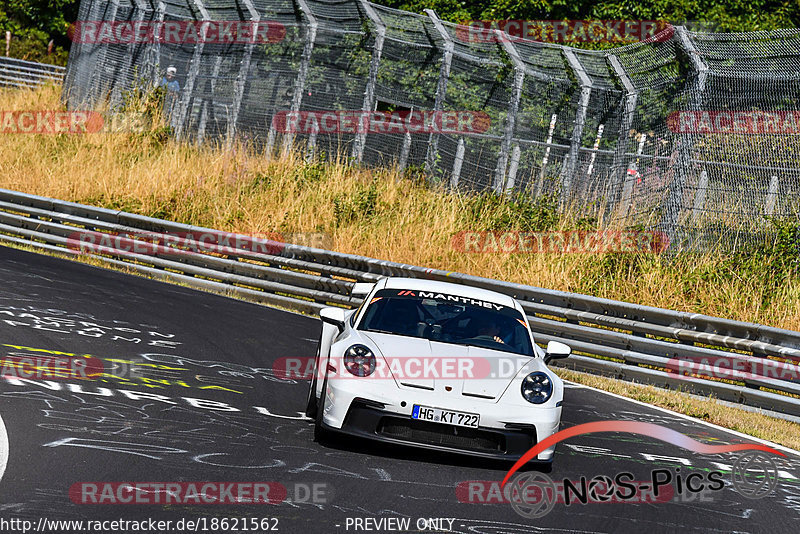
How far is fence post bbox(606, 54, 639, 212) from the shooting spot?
59.7 ft

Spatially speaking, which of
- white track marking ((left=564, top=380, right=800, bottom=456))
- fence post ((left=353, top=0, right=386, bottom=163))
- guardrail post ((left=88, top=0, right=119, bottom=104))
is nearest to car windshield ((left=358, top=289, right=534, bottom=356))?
white track marking ((left=564, top=380, right=800, bottom=456))

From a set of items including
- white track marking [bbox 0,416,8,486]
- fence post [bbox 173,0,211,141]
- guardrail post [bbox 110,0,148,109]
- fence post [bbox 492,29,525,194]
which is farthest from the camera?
guardrail post [bbox 110,0,148,109]

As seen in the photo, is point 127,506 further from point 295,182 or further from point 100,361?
point 295,182

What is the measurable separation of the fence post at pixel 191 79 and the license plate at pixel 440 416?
16291 mm

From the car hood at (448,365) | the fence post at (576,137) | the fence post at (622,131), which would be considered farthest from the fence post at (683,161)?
the car hood at (448,365)

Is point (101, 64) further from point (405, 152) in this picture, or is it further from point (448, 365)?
point (448, 365)

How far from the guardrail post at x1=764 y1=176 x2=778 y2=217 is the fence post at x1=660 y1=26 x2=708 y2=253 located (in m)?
Answer: 1.14

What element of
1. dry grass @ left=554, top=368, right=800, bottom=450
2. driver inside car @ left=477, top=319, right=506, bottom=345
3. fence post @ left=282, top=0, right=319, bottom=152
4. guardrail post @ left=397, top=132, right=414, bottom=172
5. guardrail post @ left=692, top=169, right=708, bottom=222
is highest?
fence post @ left=282, top=0, right=319, bottom=152

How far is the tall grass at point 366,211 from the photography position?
1512cm

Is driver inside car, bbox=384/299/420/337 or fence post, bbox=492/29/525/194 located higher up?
fence post, bbox=492/29/525/194

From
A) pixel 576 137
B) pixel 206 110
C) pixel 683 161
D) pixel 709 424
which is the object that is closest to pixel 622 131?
pixel 576 137

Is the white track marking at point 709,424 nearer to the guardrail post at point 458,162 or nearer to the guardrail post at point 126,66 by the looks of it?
the guardrail post at point 458,162

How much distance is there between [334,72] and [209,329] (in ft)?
30.3

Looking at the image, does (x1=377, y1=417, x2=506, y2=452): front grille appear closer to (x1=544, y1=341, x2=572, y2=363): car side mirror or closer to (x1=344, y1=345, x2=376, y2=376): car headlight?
(x1=344, y1=345, x2=376, y2=376): car headlight
